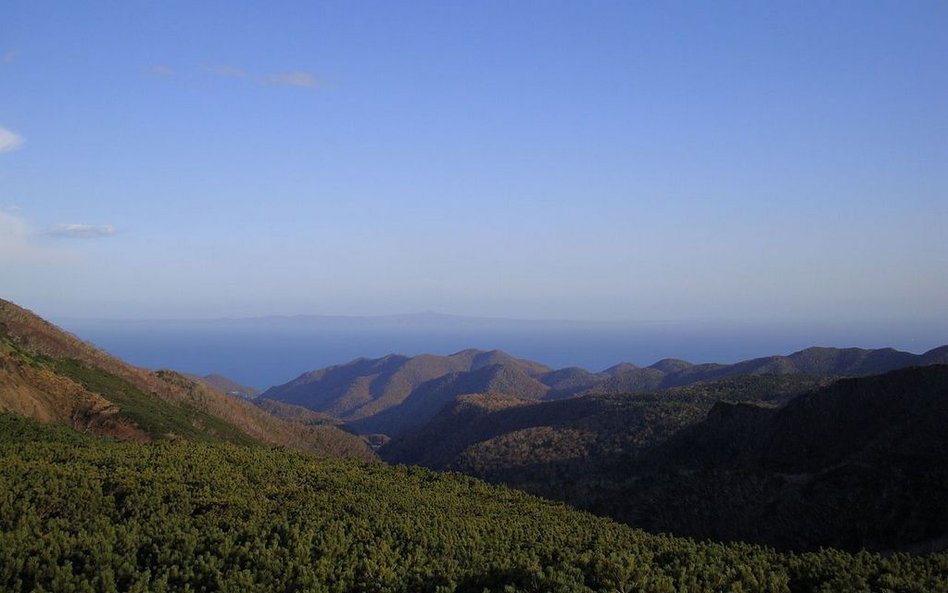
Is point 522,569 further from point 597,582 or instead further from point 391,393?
point 391,393

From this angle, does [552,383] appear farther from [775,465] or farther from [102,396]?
[102,396]

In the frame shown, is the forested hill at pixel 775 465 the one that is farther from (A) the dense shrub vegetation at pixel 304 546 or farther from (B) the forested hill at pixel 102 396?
(B) the forested hill at pixel 102 396

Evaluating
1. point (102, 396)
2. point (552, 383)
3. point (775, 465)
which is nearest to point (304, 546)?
point (102, 396)

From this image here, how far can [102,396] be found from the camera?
36188mm

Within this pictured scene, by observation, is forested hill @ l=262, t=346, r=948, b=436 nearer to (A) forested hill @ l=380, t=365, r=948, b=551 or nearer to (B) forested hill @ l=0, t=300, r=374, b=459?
(A) forested hill @ l=380, t=365, r=948, b=551

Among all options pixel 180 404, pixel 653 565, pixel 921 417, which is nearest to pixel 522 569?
pixel 653 565

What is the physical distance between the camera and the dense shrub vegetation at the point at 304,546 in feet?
31.2

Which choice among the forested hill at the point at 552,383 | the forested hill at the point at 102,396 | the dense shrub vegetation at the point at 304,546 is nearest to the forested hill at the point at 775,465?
the dense shrub vegetation at the point at 304,546

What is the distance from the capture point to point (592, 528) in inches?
765

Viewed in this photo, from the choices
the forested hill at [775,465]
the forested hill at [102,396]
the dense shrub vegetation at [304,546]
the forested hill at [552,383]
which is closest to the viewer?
the dense shrub vegetation at [304,546]

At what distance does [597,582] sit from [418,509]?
29.7 feet

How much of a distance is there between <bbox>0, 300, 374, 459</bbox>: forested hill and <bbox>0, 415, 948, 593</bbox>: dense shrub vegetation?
1216cm

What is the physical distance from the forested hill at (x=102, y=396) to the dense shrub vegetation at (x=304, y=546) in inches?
479

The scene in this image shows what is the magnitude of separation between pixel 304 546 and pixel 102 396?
100 ft
